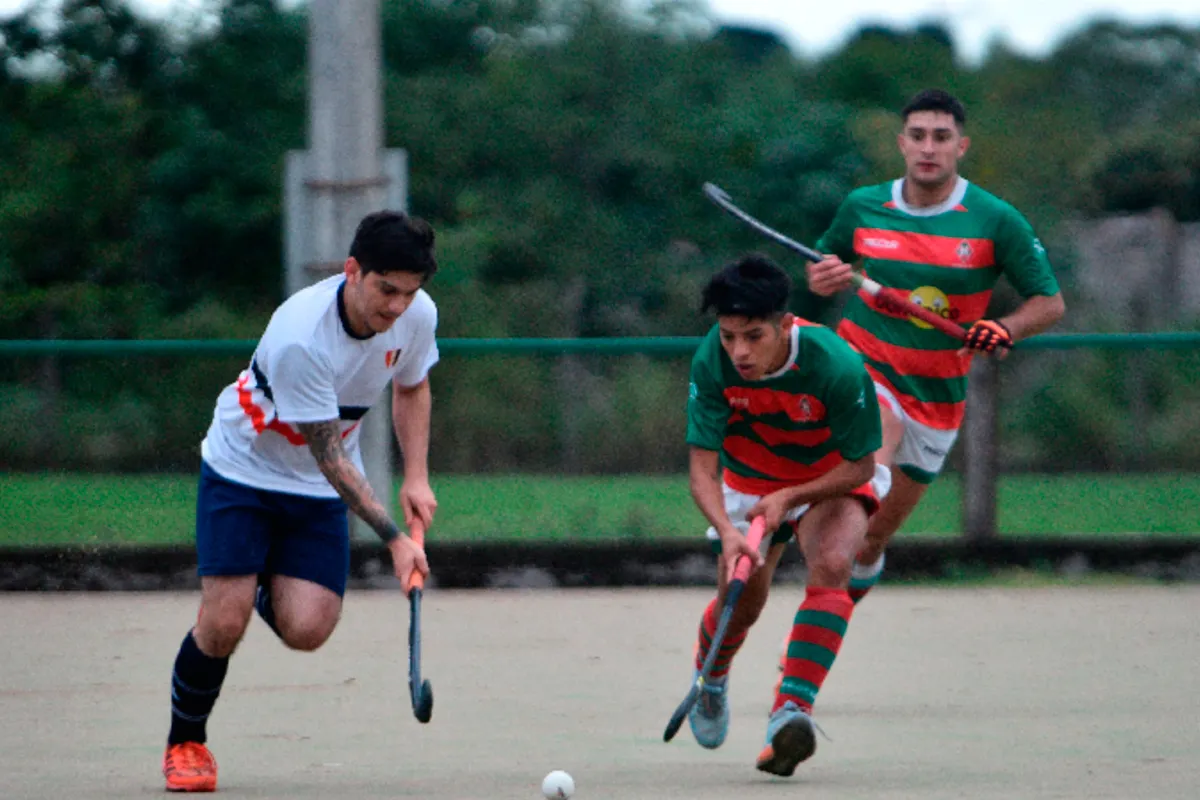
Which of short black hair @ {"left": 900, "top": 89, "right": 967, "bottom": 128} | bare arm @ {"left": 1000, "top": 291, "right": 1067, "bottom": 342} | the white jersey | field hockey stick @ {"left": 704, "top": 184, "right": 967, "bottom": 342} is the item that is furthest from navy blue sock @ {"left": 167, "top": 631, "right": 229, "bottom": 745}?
short black hair @ {"left": 900, "top": 89, "right": 967, "bottom": 128}

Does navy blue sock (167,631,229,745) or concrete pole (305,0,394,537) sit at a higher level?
concrete pole (305,0,394,537)

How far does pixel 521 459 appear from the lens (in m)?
10.3

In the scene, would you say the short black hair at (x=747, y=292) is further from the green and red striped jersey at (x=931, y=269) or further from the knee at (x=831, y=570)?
the green and red striped jersey at (x=931, y=269)

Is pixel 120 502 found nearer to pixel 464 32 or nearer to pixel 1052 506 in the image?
pixel 1052 506

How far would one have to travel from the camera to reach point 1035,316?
635 cm

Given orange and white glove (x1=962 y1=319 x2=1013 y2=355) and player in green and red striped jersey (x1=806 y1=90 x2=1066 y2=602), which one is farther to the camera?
player in green and red striped jersey (x1=806 y1=90 x2=1066 y2=602)

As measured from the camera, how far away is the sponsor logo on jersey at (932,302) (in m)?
6.45

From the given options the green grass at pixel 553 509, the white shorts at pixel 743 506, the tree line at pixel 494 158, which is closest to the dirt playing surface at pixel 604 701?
the green grass at pixel 553 509

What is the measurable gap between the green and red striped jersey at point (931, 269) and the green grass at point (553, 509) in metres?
3.20

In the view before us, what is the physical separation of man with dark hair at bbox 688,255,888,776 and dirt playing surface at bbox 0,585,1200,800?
298 millimetres

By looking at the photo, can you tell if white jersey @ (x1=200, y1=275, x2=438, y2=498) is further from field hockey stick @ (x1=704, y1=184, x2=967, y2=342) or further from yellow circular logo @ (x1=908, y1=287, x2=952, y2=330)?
yellow circular logo @ (x1=908, y1=287, x2=952, y2=330)

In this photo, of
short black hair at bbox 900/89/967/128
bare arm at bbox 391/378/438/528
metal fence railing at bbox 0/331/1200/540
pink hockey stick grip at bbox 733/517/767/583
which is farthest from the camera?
metal fence railing at bbox 0/331/1200/540

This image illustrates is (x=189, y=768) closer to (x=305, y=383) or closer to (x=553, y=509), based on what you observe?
(x=305, y=383)

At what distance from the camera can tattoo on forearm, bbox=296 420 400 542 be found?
4.83m
